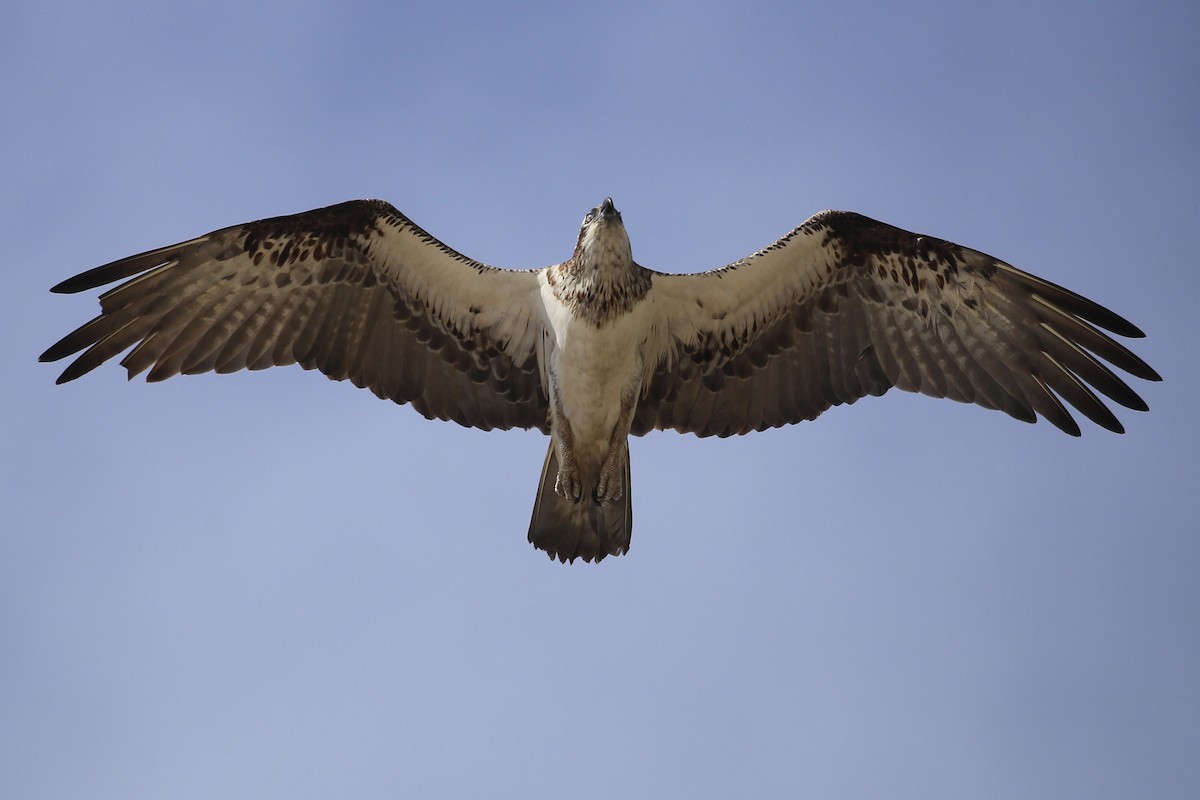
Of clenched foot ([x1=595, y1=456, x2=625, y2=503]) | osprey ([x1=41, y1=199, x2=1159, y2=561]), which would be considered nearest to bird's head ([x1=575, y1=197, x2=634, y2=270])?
osprey ([x1=41, y1=199, x2=1159, y2=561])

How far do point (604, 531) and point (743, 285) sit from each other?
237 cm

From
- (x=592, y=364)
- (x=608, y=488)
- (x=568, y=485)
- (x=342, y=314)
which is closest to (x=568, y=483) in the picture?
(x=568, y=485)

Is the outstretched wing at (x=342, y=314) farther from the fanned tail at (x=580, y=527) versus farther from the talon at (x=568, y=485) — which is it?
the fanned tail at (x=580, y=527)

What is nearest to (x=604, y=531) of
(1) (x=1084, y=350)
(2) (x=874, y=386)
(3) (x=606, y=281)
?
(3) (x=606, y=281)

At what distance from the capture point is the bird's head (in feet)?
28.8

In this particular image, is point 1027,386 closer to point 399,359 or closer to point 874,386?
point 874,386

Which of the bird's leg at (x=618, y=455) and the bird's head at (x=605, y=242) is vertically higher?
the bird's head at (x=605, y=242)

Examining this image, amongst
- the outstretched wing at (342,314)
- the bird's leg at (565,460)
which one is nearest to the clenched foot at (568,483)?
the bird's leg at (565,460)

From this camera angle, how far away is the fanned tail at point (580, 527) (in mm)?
9328

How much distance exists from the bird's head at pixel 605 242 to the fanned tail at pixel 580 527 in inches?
73.7

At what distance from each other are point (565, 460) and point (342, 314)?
2.29m

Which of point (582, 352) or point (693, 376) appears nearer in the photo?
point (582, 352)

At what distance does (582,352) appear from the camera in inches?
356

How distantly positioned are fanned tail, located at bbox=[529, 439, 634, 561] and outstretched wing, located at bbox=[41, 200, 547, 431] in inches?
34.5
